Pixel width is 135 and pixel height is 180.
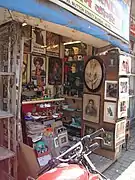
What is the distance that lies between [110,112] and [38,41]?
2199 mm

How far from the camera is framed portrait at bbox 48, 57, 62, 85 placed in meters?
5.02

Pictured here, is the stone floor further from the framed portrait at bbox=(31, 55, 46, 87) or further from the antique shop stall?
the framed portrait at bbox=(31, 55, 46, 87)

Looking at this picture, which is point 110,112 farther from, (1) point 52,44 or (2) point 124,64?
(1) point 52,44

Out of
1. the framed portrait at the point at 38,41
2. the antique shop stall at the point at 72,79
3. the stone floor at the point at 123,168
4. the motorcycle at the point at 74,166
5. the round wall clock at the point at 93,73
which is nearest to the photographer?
the motorcycle at the point at 74,166

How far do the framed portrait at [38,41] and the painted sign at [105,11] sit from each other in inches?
68.8

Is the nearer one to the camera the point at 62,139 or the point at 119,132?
the point at 119,132

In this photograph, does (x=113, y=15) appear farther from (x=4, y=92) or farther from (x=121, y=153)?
(x=121, y=153)

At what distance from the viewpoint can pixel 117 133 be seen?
3877 millimetres

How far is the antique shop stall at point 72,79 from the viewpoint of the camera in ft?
8.83

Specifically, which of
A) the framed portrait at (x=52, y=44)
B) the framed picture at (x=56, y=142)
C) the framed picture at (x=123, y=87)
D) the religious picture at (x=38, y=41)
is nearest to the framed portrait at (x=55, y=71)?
the framed portrait at (x=52, y=44)

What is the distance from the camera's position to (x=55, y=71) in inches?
203

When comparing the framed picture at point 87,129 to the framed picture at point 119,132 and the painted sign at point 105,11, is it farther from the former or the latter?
the painted sign at point 105,11

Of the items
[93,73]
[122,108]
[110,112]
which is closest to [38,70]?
[93,73]

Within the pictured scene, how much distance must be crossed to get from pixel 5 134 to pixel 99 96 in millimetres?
2018
